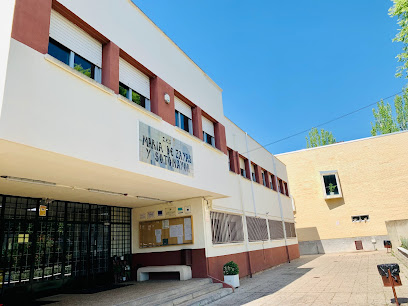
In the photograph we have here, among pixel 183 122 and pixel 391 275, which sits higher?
pixel 183 122

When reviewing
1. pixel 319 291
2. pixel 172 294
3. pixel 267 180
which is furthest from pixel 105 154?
pixel 267 180

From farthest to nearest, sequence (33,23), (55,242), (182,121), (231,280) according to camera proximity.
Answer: (231,280), (182,121), (55,242), (33,23)

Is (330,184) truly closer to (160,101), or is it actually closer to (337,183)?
(337,183)

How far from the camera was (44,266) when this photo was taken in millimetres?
8656

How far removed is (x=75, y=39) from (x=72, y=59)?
48 cm

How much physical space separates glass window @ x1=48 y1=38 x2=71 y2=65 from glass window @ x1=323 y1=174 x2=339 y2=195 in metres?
24.5

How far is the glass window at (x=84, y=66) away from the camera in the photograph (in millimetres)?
6328

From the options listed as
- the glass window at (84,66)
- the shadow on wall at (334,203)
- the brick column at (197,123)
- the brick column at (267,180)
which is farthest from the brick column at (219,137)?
the shadow on wall at (334,203)

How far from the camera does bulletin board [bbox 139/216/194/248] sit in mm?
10578

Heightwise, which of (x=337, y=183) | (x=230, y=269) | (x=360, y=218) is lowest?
(x=230, y=269)

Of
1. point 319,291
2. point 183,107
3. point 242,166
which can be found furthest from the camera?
point 242,166

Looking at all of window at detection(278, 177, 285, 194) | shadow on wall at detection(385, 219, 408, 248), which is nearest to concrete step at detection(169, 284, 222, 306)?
shadow on wall at detection(385, 219, 408, 248)

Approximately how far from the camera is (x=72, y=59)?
6.21m

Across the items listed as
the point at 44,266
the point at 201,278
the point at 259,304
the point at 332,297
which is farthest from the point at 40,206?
the point at 332,297
